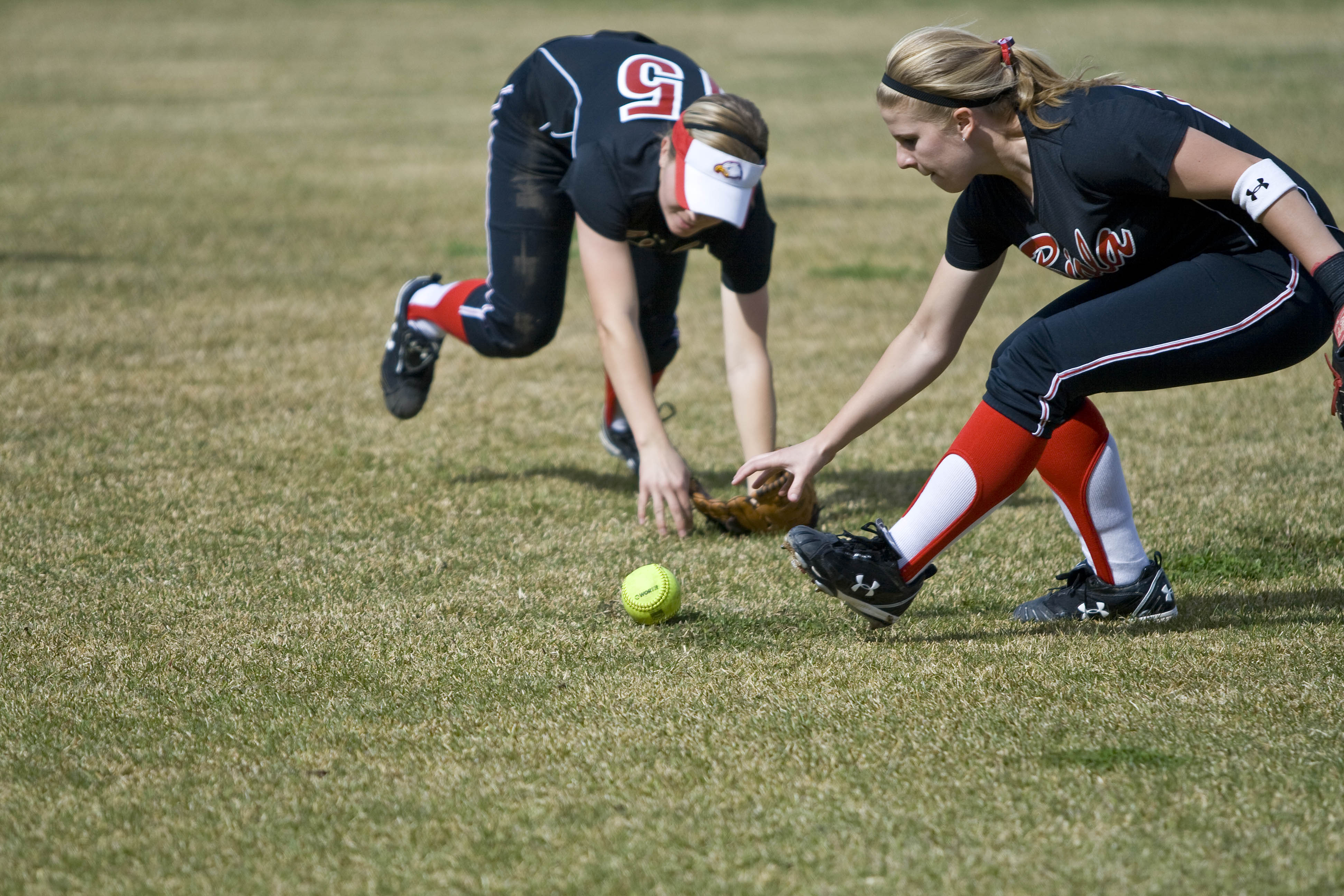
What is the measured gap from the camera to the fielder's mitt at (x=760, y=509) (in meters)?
4.78

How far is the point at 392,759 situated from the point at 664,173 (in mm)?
2391

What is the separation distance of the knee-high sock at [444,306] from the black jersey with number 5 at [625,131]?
2.74 ft

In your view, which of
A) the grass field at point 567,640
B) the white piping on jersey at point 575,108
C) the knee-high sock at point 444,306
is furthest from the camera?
the knee-high sock at point 444,306

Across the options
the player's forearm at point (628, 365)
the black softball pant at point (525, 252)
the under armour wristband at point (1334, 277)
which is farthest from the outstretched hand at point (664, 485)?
the under armour wristband at point (1334, 277)

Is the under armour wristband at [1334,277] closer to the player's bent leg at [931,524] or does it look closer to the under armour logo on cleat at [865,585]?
the player's bent leg at [931,524]

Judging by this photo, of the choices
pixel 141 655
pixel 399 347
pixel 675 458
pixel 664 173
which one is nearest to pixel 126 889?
pixel 141 655

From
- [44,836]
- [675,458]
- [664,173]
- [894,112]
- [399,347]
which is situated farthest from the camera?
[399,347]

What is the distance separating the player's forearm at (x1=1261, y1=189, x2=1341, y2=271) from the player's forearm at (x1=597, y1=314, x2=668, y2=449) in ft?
7.00

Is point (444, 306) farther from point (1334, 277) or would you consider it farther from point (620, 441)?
point (1334, 277)

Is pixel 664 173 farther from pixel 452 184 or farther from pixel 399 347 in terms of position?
pixel 452 184

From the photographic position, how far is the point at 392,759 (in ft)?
10.0

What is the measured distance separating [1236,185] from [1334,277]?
0.30 meters

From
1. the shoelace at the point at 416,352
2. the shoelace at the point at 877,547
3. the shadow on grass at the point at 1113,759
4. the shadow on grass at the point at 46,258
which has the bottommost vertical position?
the shadow on grass at the point at 46,258

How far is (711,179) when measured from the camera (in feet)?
14.6
